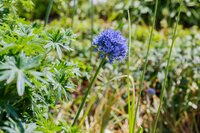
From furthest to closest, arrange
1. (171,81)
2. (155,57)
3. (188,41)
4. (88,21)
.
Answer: (88,21)
(188,41)
(155,57)
(171,81)

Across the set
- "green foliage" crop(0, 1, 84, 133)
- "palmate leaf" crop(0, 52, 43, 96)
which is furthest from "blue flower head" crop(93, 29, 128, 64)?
"palmate leaf" crop(0, 52, 43, 96)

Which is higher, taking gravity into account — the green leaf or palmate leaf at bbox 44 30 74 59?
palmate leaf at bbox 44 30 74 59

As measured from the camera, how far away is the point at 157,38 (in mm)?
3838

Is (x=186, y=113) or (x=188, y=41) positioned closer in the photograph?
(x=186, y=113)

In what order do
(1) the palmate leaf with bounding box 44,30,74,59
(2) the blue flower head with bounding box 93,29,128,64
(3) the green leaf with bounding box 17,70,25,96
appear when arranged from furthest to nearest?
(2) the blue flower head with bounding box 93,29,128,64
(1) the palmate leaf with bounding box 44,30,74,59
(3) the green leaf with bounding box 17,70,25,96

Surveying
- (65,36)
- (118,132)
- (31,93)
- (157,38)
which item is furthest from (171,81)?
(31,93)

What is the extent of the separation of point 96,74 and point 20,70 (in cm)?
49

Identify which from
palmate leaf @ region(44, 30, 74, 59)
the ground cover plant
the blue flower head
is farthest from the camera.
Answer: the blue flower head

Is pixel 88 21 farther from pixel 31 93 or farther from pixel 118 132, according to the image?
pixel 31 93

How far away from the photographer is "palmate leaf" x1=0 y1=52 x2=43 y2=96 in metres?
1.06

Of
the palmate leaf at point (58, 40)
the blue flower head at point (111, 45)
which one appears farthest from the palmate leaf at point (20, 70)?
the blue flower head at point (111, 45)

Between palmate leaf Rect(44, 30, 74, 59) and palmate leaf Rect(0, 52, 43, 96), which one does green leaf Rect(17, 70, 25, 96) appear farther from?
palmate leaf Rect(44, 30, 74, 59)

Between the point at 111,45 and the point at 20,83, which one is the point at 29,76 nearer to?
the point at 20,83

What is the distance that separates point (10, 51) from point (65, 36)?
263 mm
